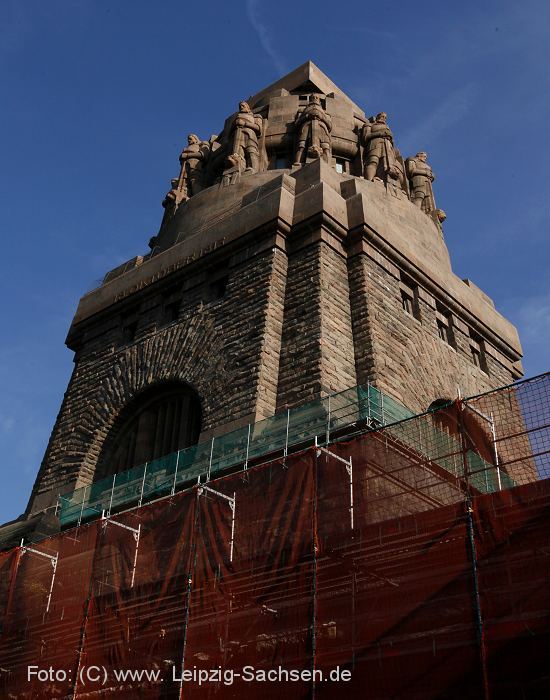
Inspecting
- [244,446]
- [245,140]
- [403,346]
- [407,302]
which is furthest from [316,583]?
[245,140]

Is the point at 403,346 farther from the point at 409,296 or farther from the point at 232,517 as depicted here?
the point at 232,517

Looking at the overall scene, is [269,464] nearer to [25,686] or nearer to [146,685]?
[146,685]

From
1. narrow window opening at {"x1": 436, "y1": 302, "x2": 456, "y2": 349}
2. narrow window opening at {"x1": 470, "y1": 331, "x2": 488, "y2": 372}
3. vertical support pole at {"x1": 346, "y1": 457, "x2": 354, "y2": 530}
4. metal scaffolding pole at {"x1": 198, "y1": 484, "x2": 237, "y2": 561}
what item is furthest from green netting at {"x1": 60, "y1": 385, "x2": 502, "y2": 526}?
narrow window opening at {"x1": 470, "y1": 331, "x2": 488, "y2": 372}

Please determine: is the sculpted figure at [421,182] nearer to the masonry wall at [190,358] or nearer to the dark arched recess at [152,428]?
the masonry wall at [190,358]

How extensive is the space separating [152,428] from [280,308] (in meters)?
4.25

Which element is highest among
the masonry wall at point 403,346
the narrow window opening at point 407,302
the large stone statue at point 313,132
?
the large stone statue at point 313,132

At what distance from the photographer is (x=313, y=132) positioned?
2706 centimetres

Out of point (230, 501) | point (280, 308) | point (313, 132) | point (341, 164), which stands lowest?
point (230, 501)

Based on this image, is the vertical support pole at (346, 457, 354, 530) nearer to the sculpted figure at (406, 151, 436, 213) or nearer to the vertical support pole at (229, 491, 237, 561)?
the vertical support pole at (229, 491, 237, 561)

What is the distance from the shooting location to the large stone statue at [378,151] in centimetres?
2725

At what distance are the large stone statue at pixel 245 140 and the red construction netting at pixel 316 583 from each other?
1380 cm

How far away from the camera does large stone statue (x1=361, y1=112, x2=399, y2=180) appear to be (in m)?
27.2

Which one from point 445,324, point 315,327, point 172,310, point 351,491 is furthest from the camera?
point 445,324

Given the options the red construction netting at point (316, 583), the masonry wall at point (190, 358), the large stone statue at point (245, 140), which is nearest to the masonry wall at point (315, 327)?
the masonry wall at point (190, 358)
